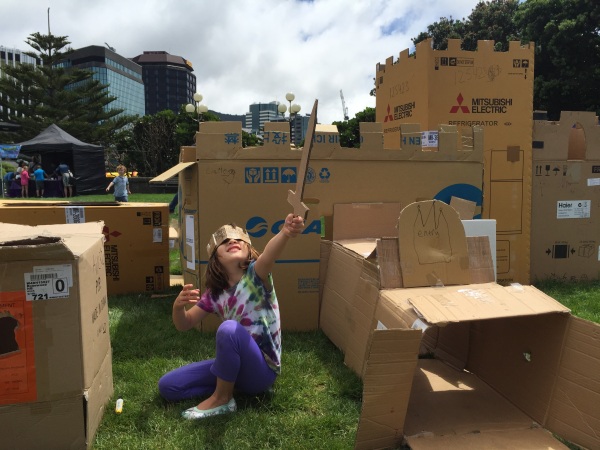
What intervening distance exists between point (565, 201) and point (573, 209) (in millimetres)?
144

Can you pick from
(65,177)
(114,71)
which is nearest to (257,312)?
(65,177)

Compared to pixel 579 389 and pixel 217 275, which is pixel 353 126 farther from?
pixel 579 389

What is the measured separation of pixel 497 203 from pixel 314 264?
8.40 feet

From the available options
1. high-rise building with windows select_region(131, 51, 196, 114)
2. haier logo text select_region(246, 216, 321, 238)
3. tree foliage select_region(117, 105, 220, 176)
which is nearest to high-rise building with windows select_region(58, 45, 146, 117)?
high-rise building with windows select_region(131, 51, 196, 114)

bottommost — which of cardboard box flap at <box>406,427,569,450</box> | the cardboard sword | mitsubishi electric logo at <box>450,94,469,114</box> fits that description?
cardboard box flap at <box>406,427,569,450</box>

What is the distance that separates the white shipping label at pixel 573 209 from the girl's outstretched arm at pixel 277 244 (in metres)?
4.31

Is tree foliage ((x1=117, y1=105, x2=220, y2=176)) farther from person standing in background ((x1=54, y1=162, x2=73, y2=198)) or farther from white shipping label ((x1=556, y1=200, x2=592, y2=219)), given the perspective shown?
white shipping label ((x1=556, y1=200, x2=592, y2=219))

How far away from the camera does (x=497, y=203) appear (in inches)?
211


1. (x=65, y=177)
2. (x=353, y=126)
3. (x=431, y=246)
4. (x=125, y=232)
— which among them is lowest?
(x=125, y=232)

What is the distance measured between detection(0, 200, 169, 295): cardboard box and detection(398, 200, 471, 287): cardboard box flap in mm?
2913

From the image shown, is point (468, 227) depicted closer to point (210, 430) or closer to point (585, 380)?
point (585, 380)

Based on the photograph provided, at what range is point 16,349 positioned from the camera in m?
2.00

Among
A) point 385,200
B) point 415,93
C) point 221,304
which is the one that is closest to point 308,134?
point 221,304

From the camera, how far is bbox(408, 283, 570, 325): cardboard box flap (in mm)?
2236
